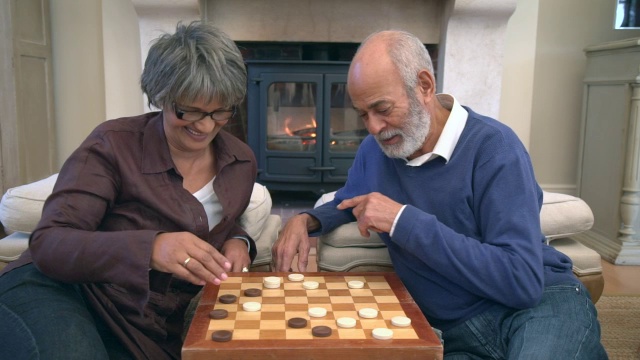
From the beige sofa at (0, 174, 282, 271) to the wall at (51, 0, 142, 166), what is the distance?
186 cm

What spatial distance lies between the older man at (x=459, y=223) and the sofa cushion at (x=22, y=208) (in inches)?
26.5

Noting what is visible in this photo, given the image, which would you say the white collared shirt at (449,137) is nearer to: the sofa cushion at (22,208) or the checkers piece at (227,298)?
the checkers piece at (227,298)

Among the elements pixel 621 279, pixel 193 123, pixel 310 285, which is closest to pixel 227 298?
pixel 310 285

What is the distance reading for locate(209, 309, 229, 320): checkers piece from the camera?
1.15m

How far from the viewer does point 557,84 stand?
148 inches

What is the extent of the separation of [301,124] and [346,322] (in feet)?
8.74

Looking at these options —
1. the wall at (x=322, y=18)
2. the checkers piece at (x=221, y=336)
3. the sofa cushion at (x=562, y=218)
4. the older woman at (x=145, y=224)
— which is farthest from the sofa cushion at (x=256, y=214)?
the wall at (x=322, y=18)

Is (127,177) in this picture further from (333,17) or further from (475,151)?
(333,17)

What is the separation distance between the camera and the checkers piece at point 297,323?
3.64 feet

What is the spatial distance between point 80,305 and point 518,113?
9.42 ft

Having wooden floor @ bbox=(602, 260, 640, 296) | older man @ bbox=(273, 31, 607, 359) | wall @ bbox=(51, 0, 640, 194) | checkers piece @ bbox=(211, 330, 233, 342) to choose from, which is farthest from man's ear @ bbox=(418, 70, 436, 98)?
wall @ bbox=(51, 0, 640, 194)

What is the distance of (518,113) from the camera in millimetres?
3602

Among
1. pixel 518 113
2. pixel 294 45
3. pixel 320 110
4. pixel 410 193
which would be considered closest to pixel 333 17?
pixel 294 45

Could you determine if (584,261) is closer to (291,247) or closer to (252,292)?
(291,247)
